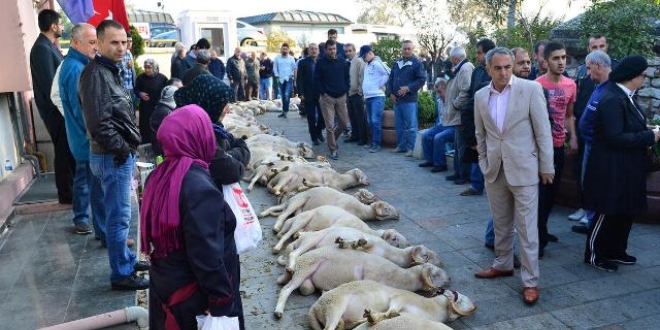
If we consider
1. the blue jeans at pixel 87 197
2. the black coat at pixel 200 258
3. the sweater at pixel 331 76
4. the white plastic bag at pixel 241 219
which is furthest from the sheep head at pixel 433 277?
the sweater at pixel 331 76

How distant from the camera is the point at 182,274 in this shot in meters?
2.48

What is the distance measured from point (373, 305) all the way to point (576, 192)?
3.85m

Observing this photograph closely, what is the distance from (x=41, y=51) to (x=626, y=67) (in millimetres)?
5974

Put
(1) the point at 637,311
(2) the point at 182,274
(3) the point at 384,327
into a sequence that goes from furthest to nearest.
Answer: (1) the point at 637,311 → (3) the point at 384,327 → (2) the point at 182,274

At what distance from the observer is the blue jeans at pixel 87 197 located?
16.6 feet

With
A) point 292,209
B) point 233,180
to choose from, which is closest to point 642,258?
point 292,209

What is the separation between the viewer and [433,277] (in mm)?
4594

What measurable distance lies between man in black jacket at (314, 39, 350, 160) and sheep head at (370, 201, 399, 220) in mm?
3583

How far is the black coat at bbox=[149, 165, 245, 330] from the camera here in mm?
2346

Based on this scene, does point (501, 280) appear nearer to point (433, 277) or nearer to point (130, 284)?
point (433, 277)

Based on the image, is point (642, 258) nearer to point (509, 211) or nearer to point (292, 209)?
point (509, 211)

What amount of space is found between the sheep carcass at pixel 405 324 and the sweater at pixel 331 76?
6.95 meters

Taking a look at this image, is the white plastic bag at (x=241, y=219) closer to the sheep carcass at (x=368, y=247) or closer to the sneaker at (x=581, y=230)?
the sheep carcass at (x=368, y=247)

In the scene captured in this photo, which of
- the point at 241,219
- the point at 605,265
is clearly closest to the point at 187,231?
the point at 241,219
